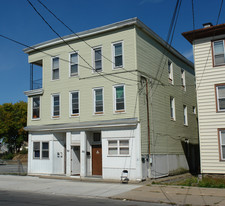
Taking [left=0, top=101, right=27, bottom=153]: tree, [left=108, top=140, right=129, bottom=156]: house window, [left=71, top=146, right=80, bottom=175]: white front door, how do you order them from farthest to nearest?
[left=0, top=101, right=27, bottom=153]: tree, [left=71, top=146, right=80, bottom=175]: white front door, [left=108, top=140, right=129, bottom=156]: house window

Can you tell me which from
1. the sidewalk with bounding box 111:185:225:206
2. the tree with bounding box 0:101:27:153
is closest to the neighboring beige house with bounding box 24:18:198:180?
the sidewalk with bounding box 111:185:225:206

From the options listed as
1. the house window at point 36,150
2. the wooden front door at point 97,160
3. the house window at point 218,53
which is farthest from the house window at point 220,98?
the house window at point 36,150

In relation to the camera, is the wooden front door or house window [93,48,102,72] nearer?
house window [93,48,102,72]

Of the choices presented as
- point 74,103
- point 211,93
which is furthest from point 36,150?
point 211,93

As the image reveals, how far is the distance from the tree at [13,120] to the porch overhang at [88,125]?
104ft

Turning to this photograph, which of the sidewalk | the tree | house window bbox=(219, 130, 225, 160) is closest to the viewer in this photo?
the sidewalk

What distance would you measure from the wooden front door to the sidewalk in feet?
20.1

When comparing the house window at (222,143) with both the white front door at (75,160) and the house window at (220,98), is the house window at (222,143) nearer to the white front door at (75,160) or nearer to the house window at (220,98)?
the house window at (220,98)

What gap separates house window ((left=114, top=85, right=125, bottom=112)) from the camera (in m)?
19.8

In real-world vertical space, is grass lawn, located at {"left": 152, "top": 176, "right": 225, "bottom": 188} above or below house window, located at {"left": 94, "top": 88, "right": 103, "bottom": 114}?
below

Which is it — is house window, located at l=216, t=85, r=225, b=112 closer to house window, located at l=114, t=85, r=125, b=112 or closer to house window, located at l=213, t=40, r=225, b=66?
house window, located at l=213, t=40, r=225, b=66

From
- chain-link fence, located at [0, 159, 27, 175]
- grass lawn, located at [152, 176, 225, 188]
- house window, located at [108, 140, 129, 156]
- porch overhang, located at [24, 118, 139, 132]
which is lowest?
chain-link fence, located at [0, 159, 27, 175]

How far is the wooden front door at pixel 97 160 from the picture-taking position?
21.2 metres

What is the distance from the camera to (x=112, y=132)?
19.7 m
